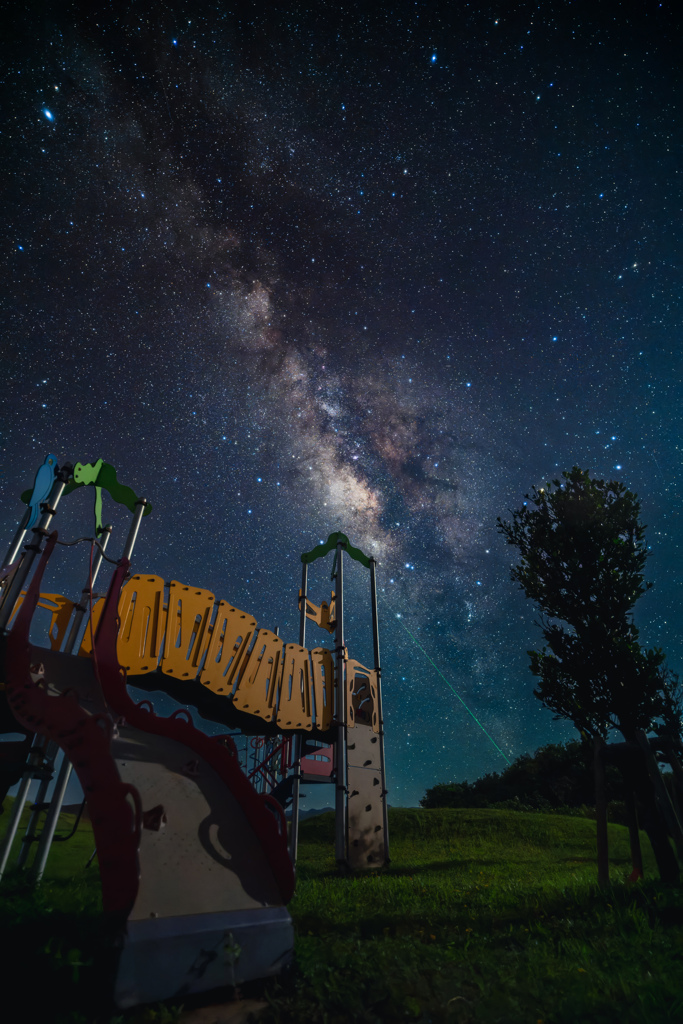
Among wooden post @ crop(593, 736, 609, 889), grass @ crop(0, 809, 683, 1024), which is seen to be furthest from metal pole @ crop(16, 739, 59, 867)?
wooden post @ crop(593, 736, 609, 889)

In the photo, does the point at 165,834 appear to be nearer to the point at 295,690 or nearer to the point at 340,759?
the point at 295,690

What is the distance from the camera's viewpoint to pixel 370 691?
46.2ft

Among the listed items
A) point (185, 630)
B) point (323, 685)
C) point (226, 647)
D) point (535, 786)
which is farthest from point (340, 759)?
point (535, 786)

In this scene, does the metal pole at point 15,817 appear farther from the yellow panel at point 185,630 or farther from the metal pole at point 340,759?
the metal pole at point 340,759

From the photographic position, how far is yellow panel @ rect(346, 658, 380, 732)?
13523 millimetres

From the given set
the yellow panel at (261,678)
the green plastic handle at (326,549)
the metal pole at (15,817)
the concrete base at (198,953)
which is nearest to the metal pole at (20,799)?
the metal pole at (15,817)

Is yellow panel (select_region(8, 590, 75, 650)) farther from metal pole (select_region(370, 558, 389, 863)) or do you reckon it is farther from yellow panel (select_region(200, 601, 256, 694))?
metal pole (select_region(370, 558, 389, 863))

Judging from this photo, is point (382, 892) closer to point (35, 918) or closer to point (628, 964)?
point (628, 964)

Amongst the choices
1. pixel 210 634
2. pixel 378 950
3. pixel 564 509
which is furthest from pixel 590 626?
pixel 378 950

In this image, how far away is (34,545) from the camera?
22.8 feet

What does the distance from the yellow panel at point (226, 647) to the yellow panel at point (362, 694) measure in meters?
3.85

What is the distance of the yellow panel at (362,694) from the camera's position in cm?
1352

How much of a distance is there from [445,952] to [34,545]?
722 centimetres

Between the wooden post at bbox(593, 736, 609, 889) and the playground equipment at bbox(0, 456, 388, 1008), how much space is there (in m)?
5.41
